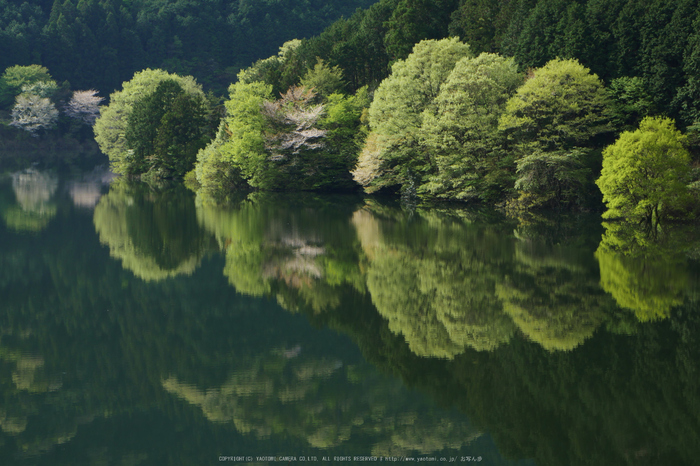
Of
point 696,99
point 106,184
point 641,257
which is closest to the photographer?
point 641,257

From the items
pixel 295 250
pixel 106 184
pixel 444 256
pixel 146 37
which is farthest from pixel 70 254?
pixel 146 37

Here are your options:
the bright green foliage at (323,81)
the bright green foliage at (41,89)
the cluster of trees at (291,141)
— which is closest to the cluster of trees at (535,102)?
the cluster of trees at (291,141)

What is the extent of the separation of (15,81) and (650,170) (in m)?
92.8

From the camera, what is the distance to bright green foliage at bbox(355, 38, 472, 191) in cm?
3866

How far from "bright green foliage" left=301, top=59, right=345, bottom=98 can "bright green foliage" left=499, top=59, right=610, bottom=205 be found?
61.4ft

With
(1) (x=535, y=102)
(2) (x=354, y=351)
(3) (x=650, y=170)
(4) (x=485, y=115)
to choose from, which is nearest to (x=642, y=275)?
(2) (x=354, y=351)

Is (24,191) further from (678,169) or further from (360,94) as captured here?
(678,169)

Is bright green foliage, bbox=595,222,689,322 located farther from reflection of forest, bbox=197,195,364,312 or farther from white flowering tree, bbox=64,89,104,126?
white flowering tree, bbox=64,89,104,126

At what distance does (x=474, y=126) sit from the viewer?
35.5m

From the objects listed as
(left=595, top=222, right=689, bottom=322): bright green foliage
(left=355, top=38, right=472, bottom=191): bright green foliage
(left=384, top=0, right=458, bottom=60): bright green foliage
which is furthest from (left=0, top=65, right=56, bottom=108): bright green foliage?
(left=595, top=222, right=689, bottom=322): bright green foliage

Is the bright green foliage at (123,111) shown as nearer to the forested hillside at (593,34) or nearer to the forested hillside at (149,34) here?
the forested hillside at (593,34)

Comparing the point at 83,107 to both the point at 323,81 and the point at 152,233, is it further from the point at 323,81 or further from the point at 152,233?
the point at 152,233

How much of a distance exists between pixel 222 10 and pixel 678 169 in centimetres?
11453

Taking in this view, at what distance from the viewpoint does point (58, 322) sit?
14.5 metres
